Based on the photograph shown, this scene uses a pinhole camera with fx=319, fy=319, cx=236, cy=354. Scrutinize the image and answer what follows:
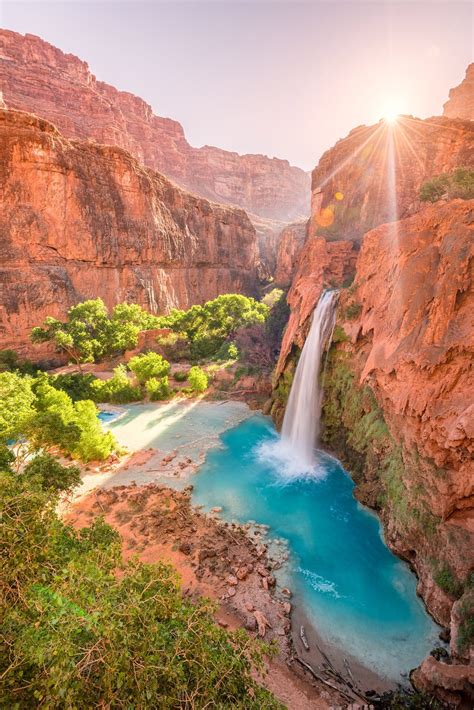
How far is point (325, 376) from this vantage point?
18672 millimetres

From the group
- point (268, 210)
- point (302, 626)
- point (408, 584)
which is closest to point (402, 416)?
point (408, 584)

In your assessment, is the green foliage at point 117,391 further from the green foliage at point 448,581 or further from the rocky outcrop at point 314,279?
the green foliage at point 448,581

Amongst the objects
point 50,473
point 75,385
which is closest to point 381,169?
point 75,385

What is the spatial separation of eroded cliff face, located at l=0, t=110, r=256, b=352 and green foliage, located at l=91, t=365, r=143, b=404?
49.9 ft

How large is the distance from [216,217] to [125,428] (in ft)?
170

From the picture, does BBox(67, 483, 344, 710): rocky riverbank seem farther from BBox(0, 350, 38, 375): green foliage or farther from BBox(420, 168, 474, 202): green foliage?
BBox(0, 350, 38, 375): green foliage

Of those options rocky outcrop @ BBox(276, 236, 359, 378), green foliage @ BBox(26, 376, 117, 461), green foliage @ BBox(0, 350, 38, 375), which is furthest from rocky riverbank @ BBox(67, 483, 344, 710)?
green foliage @ BBox(0, 350, 38, 375)

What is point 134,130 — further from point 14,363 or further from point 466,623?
point 466,623

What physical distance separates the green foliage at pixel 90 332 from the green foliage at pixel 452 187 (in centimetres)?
2763

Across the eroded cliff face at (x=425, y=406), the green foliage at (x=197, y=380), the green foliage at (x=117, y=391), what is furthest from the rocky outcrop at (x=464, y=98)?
the green foliage at (x=117, y=391)

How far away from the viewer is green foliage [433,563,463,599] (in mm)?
8414

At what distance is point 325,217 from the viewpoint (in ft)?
114

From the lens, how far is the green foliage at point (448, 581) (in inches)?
331

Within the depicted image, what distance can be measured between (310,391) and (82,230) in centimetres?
3577
